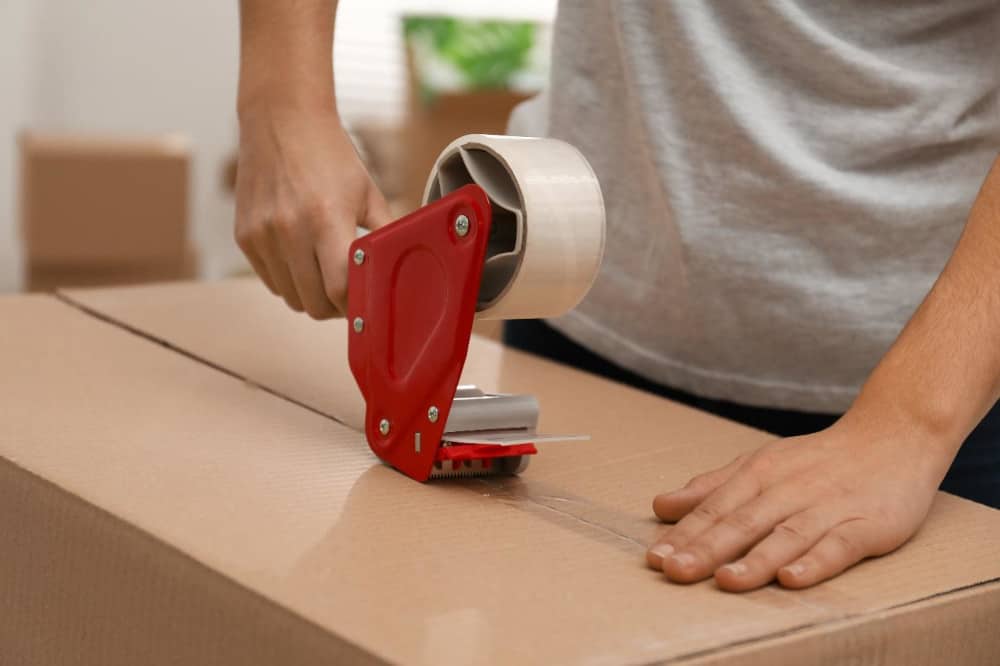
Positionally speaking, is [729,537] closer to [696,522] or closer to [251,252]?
[696,522]

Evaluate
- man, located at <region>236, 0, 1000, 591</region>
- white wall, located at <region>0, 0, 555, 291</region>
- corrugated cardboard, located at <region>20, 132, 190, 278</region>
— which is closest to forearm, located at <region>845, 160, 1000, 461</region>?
man, located at <region>236, 0, 1000, 591</region>

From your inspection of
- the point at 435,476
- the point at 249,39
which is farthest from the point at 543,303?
the point at 249,39

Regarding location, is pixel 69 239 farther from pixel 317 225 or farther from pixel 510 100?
pixel 317 225

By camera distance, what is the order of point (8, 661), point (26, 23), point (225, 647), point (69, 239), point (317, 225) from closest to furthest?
point (225, 647)
point (8, 661)
point (317, 225)
point (69, 239)
point (26, 23)

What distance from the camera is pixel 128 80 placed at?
11.4ft

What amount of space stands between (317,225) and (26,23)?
2743 mm

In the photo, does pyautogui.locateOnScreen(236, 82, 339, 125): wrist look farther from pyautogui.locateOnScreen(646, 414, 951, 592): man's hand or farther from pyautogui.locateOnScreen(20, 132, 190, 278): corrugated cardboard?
pyautogui.locateOnScreen(20, 132, 190, 278): corrugated cardboard

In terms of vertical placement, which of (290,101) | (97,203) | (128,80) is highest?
(290,101)

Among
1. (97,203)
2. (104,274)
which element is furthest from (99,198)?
(104,274)

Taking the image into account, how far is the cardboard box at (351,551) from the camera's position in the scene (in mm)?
525

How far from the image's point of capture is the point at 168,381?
867 millimetres

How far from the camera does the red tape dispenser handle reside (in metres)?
0.70

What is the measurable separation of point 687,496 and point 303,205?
0.31m

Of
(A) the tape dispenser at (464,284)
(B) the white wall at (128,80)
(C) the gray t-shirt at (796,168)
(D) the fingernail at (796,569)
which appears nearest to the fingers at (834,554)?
(D) the fingernail at (796,569)
